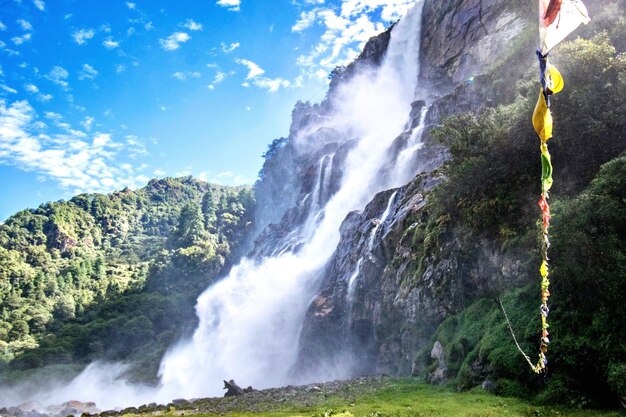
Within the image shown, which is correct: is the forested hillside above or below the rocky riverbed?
above

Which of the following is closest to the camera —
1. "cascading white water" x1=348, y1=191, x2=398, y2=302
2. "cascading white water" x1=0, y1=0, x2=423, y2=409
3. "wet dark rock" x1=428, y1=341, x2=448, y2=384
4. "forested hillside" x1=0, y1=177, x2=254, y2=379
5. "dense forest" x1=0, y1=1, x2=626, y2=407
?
"dense forest" x1=0, y1=1, x2=626, y2=407

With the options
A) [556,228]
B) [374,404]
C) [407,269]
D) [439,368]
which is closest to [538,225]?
[556,228]

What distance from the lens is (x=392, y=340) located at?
27.8 m

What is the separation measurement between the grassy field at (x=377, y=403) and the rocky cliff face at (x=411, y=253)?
436 cm

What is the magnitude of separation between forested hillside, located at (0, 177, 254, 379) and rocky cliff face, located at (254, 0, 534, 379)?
104 feet

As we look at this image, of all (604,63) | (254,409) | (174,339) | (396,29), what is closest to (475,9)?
(396,29)

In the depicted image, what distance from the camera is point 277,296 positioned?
51000 millimetres

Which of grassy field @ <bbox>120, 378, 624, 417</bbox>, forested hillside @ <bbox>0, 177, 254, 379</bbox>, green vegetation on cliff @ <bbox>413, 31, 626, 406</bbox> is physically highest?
forested hillside @ <bbox>0, 177, 254, 379</bbox>

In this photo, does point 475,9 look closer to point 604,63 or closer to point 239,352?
point 604,63

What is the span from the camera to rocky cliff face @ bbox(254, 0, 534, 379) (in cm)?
2289

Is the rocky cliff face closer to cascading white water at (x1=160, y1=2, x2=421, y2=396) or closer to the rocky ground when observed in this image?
cascading white water at (x1=160, y1=2, x2=421, y2=396)

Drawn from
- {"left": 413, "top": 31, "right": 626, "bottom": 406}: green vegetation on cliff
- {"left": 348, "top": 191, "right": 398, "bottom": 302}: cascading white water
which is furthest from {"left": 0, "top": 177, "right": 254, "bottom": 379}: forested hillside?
{"left": 413, "top": 31, "right": 626, "bottom": 406}: green vegetation on cliff

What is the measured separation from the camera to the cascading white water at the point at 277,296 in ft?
153

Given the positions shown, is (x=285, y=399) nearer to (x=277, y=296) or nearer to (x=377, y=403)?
(x=377, y=403)
